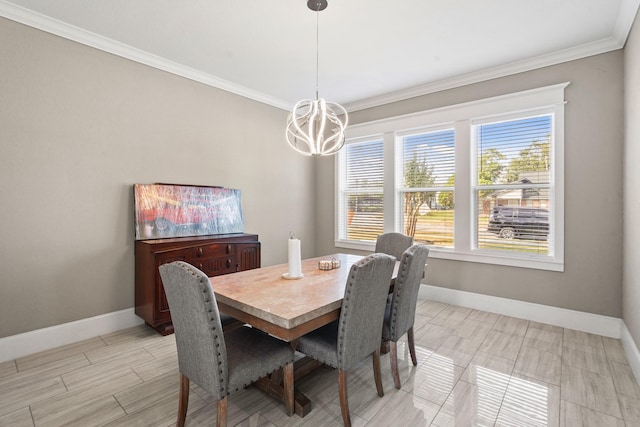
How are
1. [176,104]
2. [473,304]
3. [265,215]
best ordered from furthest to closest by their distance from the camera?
[265,215] < [473,304] < [176,104]

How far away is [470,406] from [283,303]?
1374 mm

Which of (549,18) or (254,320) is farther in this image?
(549,18)

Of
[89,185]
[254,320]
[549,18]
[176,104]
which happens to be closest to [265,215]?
[176,104]

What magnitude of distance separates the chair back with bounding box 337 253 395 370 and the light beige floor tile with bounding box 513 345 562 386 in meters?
1.38

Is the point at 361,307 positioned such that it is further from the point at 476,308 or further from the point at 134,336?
the point at 476,308

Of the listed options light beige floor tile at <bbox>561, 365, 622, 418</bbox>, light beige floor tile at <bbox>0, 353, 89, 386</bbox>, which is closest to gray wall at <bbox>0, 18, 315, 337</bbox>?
light beige floor tile at <bbox>0, 353, 89, 386</bbox>

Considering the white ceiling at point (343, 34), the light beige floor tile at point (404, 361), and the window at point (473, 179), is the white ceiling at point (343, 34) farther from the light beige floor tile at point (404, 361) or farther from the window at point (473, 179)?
the light beige floor tile at point (404, 361)

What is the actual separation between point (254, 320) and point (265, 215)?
2.92 m

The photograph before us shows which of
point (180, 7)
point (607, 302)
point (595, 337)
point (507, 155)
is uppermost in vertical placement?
point (180, 7)

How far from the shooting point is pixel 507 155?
356 cm

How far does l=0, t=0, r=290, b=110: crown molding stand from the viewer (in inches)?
99.7

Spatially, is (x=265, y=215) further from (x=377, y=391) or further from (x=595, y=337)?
(x=595, y=337)

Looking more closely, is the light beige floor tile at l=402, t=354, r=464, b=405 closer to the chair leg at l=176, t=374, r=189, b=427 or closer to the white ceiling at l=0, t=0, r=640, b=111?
the chair leg at l=176, t=374, r=189, b=427

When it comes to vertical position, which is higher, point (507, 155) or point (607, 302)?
point (507, 155)
